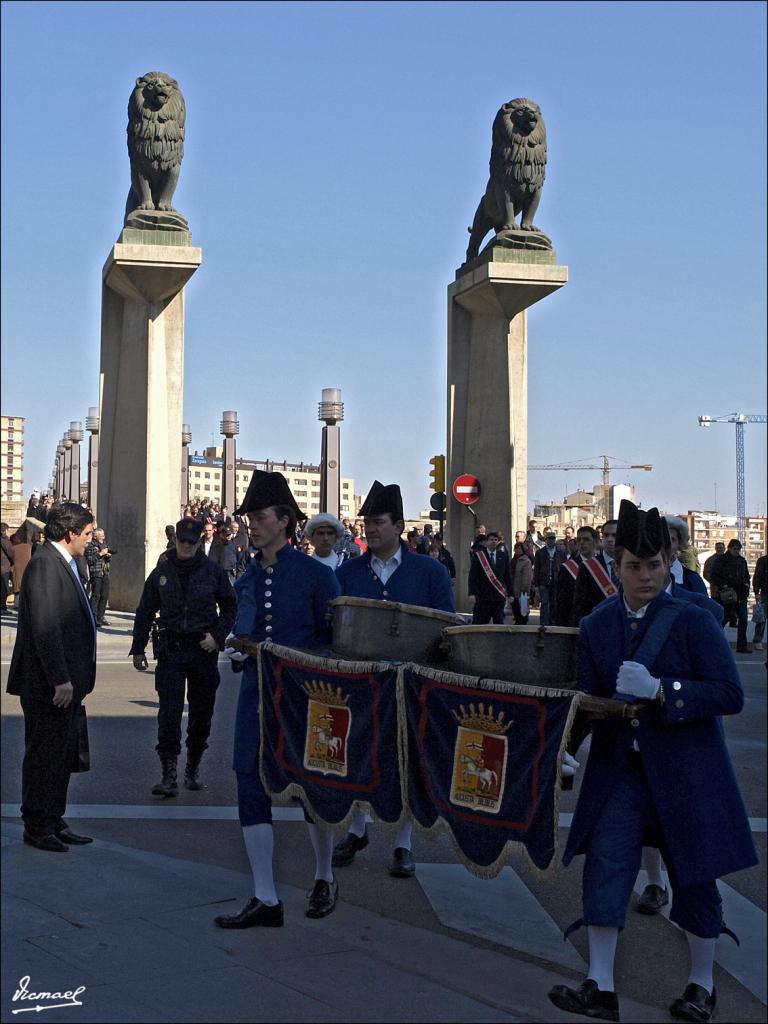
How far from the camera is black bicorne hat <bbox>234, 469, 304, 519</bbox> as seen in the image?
16.9ft

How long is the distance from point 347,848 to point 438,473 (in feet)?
55.8

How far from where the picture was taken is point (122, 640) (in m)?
8.16

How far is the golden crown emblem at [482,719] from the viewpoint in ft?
10.8

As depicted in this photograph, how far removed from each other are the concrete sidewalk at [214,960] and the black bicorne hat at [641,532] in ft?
5.40

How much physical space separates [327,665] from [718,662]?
117cm

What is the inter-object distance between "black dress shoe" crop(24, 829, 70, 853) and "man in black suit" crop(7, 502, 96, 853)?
0.72 m

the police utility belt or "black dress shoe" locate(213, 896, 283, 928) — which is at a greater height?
the police utility belt

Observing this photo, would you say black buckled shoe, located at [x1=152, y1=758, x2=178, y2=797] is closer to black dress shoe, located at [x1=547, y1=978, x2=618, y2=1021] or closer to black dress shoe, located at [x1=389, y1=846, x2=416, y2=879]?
black dress shoe, located at [x1=389, y1=846, x2=416, y2=879]

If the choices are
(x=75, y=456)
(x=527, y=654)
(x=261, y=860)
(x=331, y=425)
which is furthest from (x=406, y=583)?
(x=75, y=456)

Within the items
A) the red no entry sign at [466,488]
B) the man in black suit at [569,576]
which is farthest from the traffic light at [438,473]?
the man in black suit at [569,576]

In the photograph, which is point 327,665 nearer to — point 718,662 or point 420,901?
point 718,662

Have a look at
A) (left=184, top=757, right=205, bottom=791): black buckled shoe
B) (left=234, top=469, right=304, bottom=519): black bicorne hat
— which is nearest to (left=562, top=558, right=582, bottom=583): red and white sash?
(left=184, top=757, right=205, bottom=791): black buckled shoe

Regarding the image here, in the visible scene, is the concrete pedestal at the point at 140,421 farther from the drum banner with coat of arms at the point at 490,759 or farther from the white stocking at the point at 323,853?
the drum banner with coat of arms at the point at 490,759

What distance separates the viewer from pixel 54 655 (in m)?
4.59
